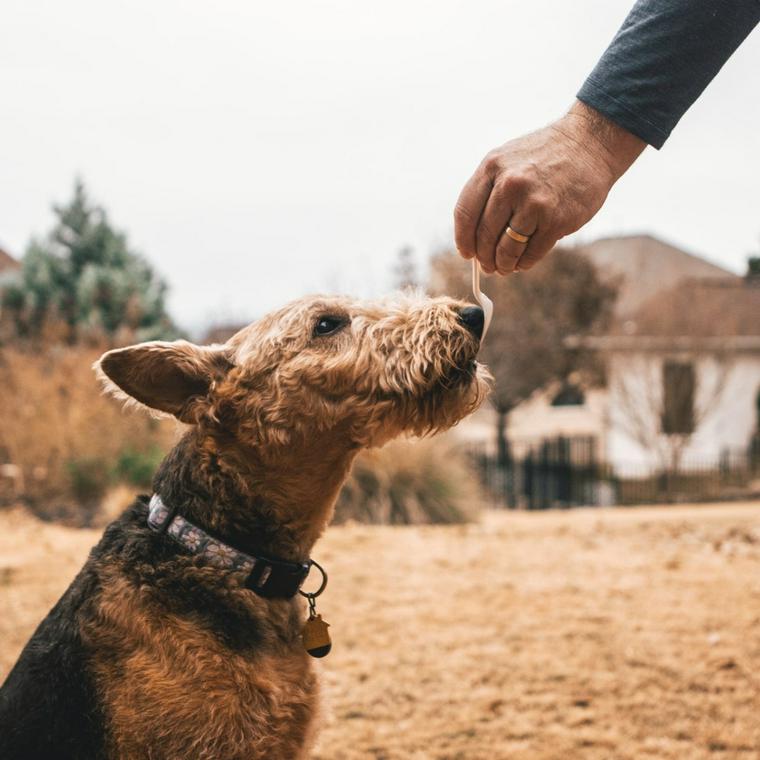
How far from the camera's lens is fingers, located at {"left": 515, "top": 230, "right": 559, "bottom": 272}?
2.48 metres

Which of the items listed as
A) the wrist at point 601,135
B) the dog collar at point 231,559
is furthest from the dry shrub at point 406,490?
the wrist at point 601,135

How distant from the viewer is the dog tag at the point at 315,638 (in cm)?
267

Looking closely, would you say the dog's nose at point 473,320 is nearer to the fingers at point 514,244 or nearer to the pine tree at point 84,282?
the fingers at point 514,244

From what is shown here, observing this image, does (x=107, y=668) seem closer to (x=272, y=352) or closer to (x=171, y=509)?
(x=171, y=509)

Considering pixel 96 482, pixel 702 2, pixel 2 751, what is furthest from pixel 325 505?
pixel 96 482

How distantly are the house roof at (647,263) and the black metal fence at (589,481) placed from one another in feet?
33.6

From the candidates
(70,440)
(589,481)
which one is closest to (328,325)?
(70,440)

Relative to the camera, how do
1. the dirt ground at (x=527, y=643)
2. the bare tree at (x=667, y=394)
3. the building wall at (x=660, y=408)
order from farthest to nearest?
the building wall at (x=660, y=408) < the bare tree at (x=667, y=394) < the dirt ground at (x=527, y=643)

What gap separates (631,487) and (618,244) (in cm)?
1479

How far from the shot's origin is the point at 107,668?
2.37m

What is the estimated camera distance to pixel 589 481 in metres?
20.5

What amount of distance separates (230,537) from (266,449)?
12.4 inches

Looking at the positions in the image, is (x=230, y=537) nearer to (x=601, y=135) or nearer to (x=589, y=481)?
(x=601, y=135)

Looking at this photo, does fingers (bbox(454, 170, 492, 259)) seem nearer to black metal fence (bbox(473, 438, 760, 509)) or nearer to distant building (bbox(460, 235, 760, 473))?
distant building (bbox(460, 235, 760, 473))
